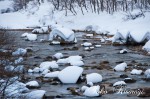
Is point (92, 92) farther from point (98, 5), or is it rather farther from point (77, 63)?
point (98, 5)

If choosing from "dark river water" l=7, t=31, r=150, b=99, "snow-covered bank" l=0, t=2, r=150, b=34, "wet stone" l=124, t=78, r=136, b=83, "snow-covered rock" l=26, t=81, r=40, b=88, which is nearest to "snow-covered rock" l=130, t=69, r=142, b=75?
"dark river water" l=7, t=31, r=150, b=99

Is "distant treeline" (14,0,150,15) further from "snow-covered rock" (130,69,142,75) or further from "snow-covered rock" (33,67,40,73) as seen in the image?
"snow-covered rock" (33,67,40,73)

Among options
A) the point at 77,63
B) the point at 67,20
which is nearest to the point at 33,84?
the point at 77,63

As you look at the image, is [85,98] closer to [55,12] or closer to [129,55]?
[129,55]

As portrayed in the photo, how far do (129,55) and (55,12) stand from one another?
35.0 metres

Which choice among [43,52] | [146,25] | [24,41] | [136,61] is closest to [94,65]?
[136,61]

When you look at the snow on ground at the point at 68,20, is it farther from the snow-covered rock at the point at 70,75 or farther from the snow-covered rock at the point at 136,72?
the snow-covered rock at the point at 70,75

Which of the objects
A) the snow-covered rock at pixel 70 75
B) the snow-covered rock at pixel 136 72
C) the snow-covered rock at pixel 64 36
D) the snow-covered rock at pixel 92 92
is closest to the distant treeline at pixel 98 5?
the snow-covered rock at pixel 64 36

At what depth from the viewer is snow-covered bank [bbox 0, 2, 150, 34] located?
46.3m

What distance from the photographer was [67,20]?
56.7m

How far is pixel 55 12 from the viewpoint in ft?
201

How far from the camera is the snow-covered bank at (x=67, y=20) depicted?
152 ft

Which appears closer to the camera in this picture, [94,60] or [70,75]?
[70,75]

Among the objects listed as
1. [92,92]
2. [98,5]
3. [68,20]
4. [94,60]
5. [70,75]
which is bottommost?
[92,92]
